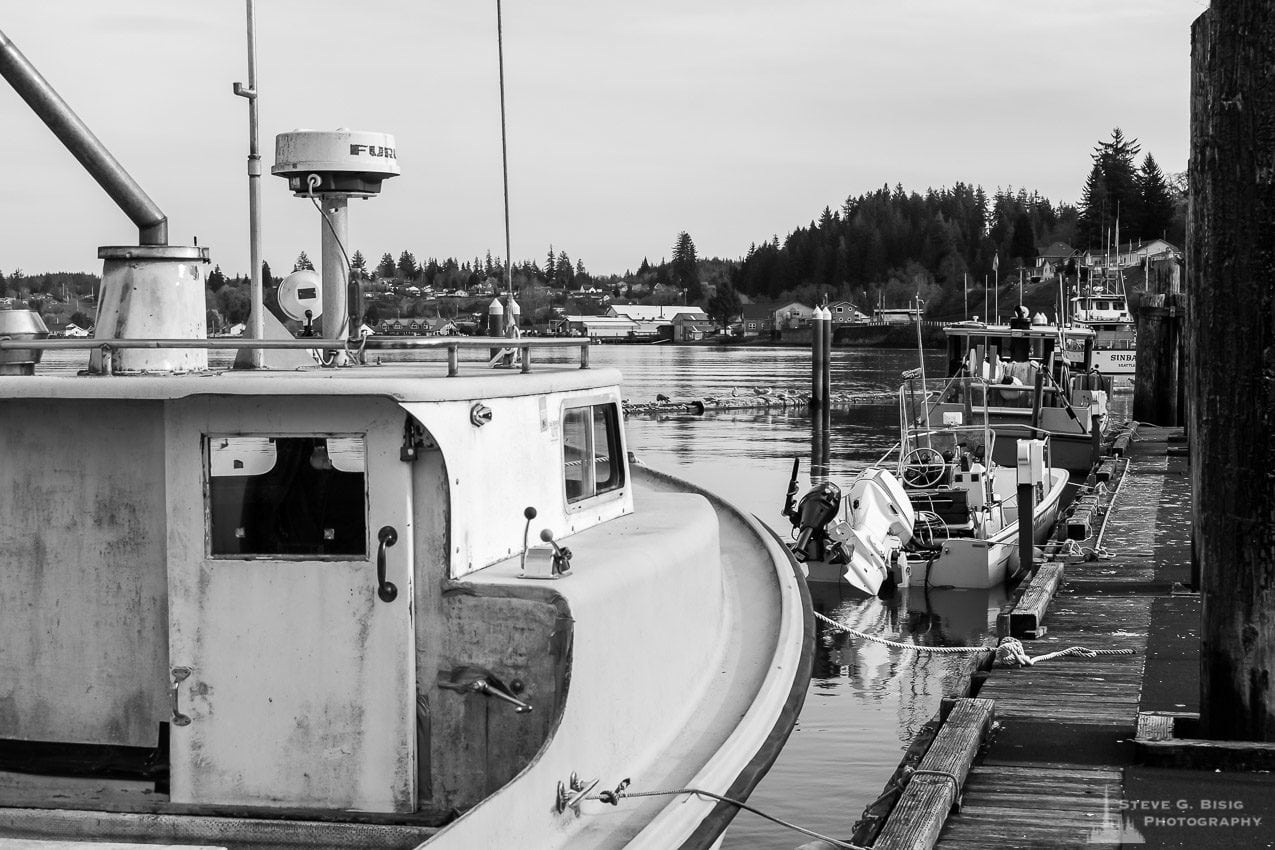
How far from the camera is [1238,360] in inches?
274

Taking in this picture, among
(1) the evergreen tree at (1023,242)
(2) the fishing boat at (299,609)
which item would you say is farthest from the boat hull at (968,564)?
(1) the evergreen tree at (1023,242)

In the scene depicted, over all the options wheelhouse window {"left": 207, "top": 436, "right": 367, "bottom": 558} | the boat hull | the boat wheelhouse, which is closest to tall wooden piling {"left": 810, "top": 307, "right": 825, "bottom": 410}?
the boat hull

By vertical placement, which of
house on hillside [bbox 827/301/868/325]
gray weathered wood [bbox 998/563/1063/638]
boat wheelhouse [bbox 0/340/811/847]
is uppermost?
house on hillside [bbox 827/301/868/325]

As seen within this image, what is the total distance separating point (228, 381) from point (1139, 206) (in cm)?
14055

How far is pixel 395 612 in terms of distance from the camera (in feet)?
18.6

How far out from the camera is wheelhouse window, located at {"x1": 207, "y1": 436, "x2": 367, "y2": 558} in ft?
19.1

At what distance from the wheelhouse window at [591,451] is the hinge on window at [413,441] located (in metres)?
1.51

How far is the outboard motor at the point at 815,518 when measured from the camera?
18.0 meters

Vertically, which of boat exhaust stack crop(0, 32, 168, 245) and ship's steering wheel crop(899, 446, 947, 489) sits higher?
boat exhaust stack crop(0, 32, 168, 245)

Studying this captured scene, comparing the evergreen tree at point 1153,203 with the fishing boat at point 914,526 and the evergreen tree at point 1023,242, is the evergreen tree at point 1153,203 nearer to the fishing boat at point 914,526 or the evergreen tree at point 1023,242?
the evergreen tree at point 1023,242

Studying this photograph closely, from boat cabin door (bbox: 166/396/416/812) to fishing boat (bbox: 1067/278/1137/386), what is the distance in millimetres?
67742

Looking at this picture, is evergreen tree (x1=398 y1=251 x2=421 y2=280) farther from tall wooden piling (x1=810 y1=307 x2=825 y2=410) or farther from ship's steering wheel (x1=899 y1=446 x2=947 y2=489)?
tall wooden piling (x1=810 y1=307 x2=825 y2=410)

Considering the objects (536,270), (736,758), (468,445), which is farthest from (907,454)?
(468,445)

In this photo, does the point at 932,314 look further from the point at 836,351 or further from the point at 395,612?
the point at 395,612
